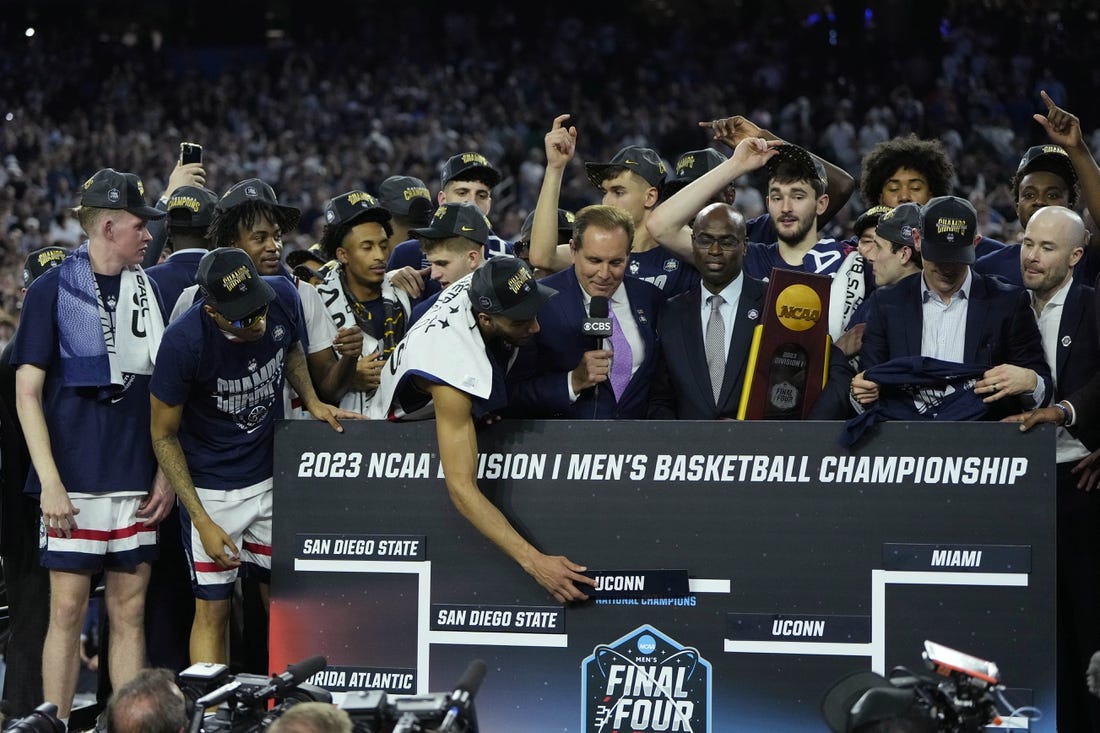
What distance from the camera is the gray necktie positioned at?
5148 millimetres

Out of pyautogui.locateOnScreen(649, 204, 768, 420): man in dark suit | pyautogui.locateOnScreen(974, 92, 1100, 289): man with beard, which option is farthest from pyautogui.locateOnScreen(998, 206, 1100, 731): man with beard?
pyautogui.locateOnScreen(649, 204, 768, 420): man in dark suit

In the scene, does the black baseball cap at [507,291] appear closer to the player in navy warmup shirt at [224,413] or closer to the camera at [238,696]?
the player in navy warmup shirt at [224,413]

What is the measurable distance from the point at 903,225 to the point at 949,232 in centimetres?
45

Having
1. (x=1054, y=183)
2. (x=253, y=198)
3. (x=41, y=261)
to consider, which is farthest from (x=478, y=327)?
(x=41, y=261)

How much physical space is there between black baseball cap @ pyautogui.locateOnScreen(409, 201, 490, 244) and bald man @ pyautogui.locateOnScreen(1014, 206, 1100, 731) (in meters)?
2.20

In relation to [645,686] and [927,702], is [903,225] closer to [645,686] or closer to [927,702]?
[645,686]

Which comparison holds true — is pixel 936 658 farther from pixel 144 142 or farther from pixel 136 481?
pixel 144 142

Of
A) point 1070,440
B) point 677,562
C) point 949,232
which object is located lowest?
point 677,562

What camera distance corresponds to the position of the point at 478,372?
15.9ft

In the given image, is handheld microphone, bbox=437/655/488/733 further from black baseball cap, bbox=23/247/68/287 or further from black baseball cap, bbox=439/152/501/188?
black baseball cap, bbox=23/247/68/287

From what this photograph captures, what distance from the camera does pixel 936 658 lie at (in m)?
3.20

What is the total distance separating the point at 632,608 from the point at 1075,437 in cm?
179

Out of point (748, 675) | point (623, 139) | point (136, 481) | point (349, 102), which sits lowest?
point (748, 675)

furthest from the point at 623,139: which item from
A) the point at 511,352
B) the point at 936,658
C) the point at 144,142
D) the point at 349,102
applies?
the point at 936,658
